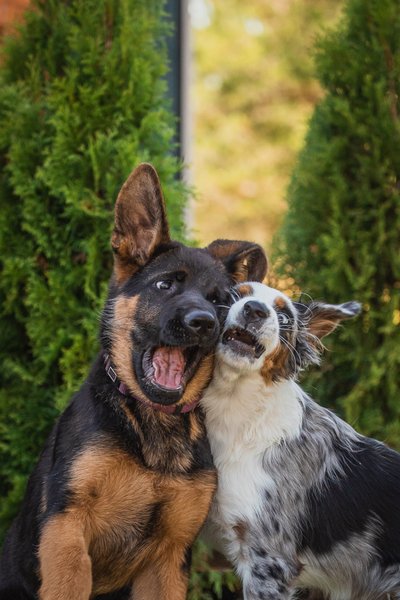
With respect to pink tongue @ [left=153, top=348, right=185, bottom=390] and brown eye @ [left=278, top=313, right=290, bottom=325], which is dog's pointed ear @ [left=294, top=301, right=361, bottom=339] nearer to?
brown eye @ [left=278, top=313, right=290, bottom=325]

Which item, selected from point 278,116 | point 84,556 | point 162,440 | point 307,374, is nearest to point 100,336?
point 162,440

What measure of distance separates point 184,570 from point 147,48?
360cm

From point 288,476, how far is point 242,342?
807mm

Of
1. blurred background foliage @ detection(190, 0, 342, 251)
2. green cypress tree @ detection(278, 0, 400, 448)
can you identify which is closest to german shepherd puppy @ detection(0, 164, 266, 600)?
green cypress tree @ detection(278, 0, 400, 448)

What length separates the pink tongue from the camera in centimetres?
436

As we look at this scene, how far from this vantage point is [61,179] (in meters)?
5.64

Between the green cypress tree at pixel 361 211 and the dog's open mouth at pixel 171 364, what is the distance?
2029 millimetres

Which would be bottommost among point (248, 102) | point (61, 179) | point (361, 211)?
point (61, 179)

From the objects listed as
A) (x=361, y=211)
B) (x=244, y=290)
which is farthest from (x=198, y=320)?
(x=361, y=211)

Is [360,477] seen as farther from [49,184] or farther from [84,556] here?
[49,184]

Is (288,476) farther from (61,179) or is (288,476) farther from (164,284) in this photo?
(61,179)

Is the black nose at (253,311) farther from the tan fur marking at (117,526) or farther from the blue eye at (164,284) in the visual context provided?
the tan fur marking at (117,526)

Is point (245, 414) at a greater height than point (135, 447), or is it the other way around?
point (245, 414)

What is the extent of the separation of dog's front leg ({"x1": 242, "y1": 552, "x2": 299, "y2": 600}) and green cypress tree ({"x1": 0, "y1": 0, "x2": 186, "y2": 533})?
1755 mm
